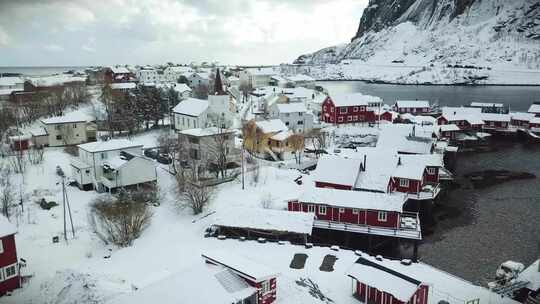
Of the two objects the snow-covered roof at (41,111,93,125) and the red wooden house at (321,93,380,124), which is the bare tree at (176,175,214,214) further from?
the red wooden house at (321,93,380,124)

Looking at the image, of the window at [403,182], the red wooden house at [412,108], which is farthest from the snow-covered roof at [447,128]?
the window at [403,182]

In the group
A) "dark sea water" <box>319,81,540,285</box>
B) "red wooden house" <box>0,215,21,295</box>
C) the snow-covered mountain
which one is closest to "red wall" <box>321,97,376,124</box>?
"dark sea water" <box>319,81,540,285</box>

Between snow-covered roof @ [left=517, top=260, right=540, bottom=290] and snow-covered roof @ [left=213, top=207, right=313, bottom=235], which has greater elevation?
snow-covered roof @ [left=213, top=207, right=313, bottom=235]

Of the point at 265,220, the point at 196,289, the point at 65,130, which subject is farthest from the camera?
the point at 65,130

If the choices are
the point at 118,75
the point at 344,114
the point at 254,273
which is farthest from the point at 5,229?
the point at 118,75

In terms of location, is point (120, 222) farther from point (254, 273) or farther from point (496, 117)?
Result: point (496, 117)

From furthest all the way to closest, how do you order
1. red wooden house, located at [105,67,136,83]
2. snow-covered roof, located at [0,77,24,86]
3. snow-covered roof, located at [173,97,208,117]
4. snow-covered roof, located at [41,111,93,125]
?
red wooden house, located at [105,67,136,83]
snow-covered roof, located at [0,77,24,86]
snow-covered roof, located at [173,97,208,117]
snow-covered roof, located at [41,111,93,125]

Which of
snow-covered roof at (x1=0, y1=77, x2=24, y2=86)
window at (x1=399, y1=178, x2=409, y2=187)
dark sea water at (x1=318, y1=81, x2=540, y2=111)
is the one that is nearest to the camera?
window at (x1=399, y1=178, x2=409, y2=187)

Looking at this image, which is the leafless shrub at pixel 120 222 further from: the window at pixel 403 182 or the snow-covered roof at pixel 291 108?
the snow-covered roof at pixel 291 108
